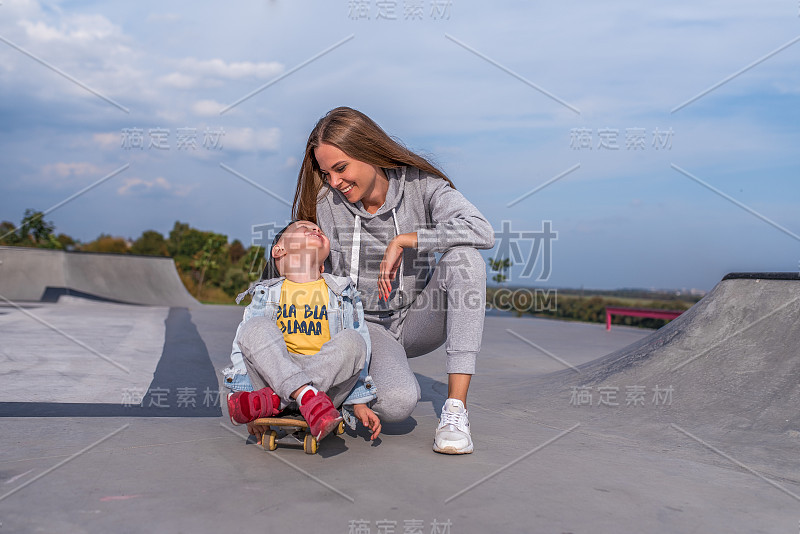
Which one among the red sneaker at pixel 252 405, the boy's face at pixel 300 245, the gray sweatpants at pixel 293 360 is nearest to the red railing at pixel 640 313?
the boy's face at pixel 300 245

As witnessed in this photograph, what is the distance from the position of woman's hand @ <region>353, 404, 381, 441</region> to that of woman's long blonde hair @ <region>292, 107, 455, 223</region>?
0.92m

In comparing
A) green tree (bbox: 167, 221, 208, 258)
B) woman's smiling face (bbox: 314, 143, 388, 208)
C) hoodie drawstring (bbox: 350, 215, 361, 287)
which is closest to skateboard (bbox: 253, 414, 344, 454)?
hoodie drawstring (bbox: 350, 215, 361, 287)

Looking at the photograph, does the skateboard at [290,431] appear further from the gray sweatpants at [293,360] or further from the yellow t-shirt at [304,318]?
the yellow t-shirt at [304,318]

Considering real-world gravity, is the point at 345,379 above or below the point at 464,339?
below

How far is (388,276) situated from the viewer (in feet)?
8.46

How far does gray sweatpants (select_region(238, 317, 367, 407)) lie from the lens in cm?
218

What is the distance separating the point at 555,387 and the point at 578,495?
6.07 ft

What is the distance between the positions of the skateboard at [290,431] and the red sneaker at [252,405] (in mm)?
33

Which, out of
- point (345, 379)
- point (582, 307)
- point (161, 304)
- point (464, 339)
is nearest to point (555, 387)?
point (464, 339)

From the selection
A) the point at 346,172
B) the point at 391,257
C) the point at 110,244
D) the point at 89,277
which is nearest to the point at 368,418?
the point at 391,257

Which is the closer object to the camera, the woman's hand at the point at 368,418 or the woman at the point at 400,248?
the woman's hand at the point at 368,418

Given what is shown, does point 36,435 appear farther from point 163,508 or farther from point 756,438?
point 756,438

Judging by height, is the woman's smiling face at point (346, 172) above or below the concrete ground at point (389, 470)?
above

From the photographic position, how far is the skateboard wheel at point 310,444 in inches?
87.7
